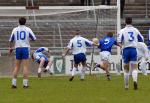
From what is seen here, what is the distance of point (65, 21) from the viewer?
35469 millimetres

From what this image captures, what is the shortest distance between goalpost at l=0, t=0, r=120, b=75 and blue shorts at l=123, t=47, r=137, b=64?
11.1m

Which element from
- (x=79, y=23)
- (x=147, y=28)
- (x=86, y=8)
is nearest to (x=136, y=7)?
(x=147, y=28)

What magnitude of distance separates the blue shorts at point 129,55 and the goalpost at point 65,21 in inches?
436

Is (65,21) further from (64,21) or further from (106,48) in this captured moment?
(106,48)

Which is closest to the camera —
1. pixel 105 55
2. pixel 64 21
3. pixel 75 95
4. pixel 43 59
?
pixel 75 95

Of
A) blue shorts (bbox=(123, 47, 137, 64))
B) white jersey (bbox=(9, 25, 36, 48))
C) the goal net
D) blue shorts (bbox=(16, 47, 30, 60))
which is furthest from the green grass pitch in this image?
the goal net

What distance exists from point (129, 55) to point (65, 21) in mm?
15466

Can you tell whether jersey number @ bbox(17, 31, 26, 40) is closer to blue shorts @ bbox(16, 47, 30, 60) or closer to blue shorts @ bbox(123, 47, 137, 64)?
blue shorts @ bbox(16, 47, 30, 60)

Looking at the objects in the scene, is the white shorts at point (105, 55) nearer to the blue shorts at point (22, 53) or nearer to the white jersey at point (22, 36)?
the white jersey at point (22, 36)

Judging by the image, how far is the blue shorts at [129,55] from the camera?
20234 mm

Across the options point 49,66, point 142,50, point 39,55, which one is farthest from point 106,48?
point 39,55

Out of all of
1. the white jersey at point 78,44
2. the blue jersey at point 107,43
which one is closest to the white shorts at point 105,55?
the blue jersey at point 107,43

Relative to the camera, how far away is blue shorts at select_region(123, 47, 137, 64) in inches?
797

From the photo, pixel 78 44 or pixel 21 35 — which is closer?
pixel 21 35
